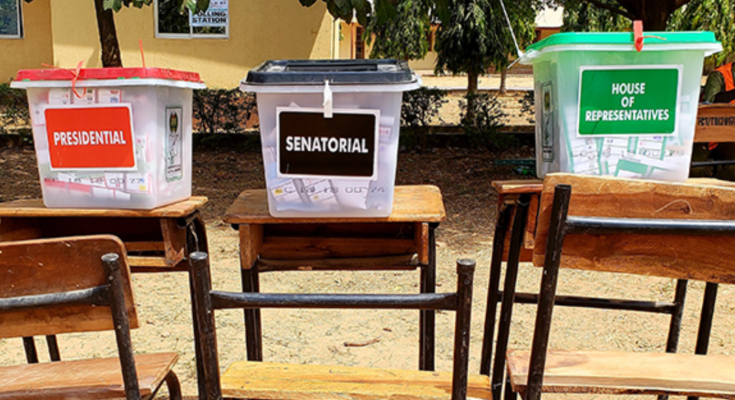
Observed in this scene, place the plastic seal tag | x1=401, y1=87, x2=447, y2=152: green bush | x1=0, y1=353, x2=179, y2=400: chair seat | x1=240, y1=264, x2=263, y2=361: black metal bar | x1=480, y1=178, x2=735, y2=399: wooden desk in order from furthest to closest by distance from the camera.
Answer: x1=401, y1=87, x2=447, y2=152: green bush → x1=240, y1=264, x2=263, y2=361: black metal bar → x1=480, y1=178, x2=735, y2=399: wooden desk → the plastic seal tag → x1=0, y1=353, x2=179, y2=400: chair seat

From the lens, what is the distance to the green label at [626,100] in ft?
6.38

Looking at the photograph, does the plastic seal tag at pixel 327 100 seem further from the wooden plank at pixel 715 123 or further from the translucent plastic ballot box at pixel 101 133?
the wooden plank at pixel 715 123

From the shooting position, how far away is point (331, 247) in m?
2.45

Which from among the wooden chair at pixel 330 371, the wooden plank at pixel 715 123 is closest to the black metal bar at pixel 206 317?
the wooden chair at pixel 330 371

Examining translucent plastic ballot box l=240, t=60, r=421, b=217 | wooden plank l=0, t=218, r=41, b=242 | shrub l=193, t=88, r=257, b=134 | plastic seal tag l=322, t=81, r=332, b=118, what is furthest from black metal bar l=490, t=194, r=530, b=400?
shrub l=193, t=88, r=257, b=134

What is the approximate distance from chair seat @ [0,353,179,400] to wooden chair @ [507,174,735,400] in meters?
1.01

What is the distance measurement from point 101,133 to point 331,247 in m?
0.89

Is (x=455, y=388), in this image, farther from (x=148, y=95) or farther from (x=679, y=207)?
(x=148, y=95)

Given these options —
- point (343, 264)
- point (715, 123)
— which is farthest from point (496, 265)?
point (715, 123)

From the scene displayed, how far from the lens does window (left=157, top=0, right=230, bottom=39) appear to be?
1063cm

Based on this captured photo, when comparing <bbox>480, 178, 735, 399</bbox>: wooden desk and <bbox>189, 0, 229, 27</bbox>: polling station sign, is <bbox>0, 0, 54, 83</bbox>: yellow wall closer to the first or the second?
<bbox>189, 0, 229, 27</bbox>: polling station sign

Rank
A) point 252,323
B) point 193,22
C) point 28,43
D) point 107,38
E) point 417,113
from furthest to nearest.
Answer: point 28,43
point 193,22
point 417,113
point 107,38
point 252,323

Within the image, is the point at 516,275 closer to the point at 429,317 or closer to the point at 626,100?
the point at 429,317

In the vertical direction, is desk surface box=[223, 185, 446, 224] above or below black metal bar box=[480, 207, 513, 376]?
above
